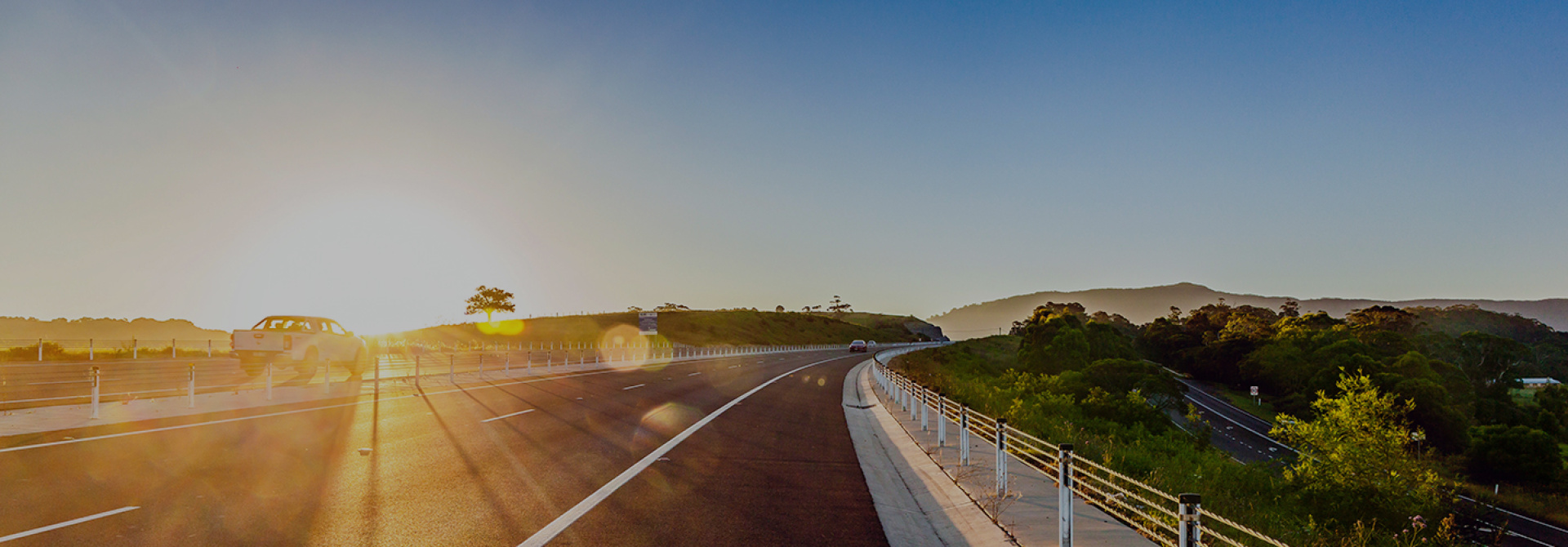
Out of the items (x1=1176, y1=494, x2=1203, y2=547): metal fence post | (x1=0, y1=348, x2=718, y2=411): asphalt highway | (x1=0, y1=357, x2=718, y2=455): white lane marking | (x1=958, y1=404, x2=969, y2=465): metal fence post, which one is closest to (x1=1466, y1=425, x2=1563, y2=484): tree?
(x1=958, y1=404, x2=969, y2=465): metal fence post

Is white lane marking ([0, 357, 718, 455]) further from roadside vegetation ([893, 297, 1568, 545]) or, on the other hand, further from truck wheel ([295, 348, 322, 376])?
roadside vegetation ([893, 297, 1568, 545])

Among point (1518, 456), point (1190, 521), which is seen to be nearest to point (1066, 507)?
point (1190, 521)

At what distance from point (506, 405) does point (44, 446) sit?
9505 mm

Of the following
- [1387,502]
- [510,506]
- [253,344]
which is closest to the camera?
[510,506]

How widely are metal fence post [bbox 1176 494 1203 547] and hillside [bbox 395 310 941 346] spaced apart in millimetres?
114446

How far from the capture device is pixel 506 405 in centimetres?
2038

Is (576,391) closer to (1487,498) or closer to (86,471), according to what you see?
(86,471)

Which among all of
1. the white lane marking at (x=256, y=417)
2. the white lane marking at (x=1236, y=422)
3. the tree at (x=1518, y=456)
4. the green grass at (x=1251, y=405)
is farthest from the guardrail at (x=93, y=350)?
the green grass at (x=1251, y=405)

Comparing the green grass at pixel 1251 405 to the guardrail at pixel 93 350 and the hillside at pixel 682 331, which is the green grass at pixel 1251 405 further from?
the guardrail at pixel 93 350

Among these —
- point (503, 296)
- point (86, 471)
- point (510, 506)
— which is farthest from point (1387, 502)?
point (503, 296)

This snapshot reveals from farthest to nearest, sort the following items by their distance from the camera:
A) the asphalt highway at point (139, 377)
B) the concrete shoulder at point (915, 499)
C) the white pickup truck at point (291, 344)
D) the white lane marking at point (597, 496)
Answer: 1. the white pickup truck at point (291, 344)
2. the asphalt highway at point (139, 377)
3. the concrete shoulder at point (915, 499)
4. the white lane marking at point (597, 496)

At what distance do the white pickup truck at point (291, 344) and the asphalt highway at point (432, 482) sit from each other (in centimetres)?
789

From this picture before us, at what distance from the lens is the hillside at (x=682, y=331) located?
12606cm

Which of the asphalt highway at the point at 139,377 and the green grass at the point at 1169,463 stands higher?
the asphalt highway at the point at 139,377
